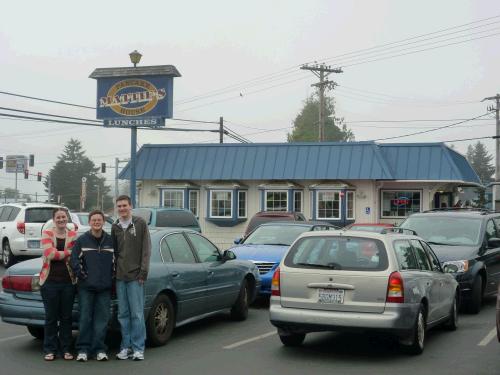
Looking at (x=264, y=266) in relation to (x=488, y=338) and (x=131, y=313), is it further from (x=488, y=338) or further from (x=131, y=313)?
(x=131, y=313)

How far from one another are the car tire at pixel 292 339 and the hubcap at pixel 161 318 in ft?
4.83

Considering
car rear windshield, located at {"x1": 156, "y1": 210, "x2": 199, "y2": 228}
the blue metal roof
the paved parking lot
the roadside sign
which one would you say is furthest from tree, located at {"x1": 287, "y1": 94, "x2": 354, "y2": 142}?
the paved parking lot

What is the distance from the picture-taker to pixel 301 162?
30531 mm

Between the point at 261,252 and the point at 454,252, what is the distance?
11.4 ft

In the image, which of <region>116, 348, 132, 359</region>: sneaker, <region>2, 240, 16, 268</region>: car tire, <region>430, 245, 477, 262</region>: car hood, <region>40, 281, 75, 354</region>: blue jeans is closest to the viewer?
<region>40, 281, 75, 354</region>: blue jeans

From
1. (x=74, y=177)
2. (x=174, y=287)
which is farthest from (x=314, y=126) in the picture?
(x=174, y=287)

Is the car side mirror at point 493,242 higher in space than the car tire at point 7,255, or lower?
higher

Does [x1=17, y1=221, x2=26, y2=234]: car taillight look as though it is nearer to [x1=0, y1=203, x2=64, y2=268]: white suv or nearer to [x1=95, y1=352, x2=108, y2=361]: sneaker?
[x1=0, y1=203, x2=64, y2=268]: white suv

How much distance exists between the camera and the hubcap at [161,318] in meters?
8.77

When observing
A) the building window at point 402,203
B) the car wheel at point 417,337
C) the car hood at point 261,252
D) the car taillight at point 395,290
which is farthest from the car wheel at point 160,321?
the building window at point 402,203

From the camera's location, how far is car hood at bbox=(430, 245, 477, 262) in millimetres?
12039

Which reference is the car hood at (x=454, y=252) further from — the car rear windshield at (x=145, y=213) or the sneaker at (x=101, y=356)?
the car rear windshield at (x=145, y=213)

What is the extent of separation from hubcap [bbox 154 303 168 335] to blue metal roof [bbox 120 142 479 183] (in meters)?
21.1

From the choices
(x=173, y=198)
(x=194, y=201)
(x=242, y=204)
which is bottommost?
(x=242, y=204)
